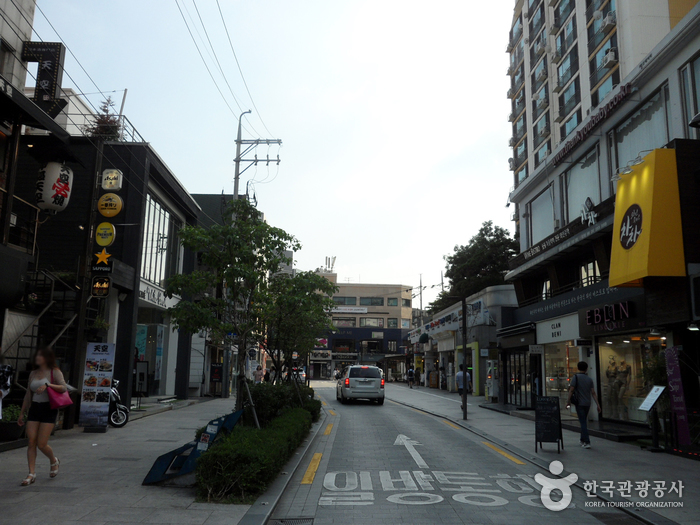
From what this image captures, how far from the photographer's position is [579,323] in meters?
18.2

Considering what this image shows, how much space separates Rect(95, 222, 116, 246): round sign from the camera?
17.5 meters

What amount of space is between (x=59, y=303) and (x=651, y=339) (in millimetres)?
16226

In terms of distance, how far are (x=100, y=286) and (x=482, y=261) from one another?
37.8 metres

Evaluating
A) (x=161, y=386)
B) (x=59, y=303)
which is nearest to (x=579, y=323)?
(x=59, y=303)

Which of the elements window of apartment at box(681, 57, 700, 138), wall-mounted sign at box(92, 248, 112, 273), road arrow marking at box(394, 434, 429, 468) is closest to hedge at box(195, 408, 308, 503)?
road arrow marking at box(394, 434, 429, 468)

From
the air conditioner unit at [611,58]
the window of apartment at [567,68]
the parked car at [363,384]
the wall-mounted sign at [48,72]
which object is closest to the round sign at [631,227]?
the parked car at [363,384]

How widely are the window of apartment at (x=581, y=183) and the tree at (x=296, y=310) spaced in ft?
35.7

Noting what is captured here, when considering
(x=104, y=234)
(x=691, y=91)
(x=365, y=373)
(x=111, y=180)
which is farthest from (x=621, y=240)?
(x=111, y=180)

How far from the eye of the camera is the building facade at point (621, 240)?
12914 millimetres

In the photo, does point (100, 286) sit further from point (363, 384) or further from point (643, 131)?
point (643, 131)

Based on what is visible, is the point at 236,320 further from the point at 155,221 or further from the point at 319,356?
the point at 319,356

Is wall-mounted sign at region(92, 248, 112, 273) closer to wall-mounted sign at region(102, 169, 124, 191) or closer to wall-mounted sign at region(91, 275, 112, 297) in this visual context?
wall-mounted sign at region(91, 275, 112, 297)

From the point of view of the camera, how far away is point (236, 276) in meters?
10.5

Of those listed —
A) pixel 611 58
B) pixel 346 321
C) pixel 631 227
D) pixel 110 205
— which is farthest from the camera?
pixel 346 321
